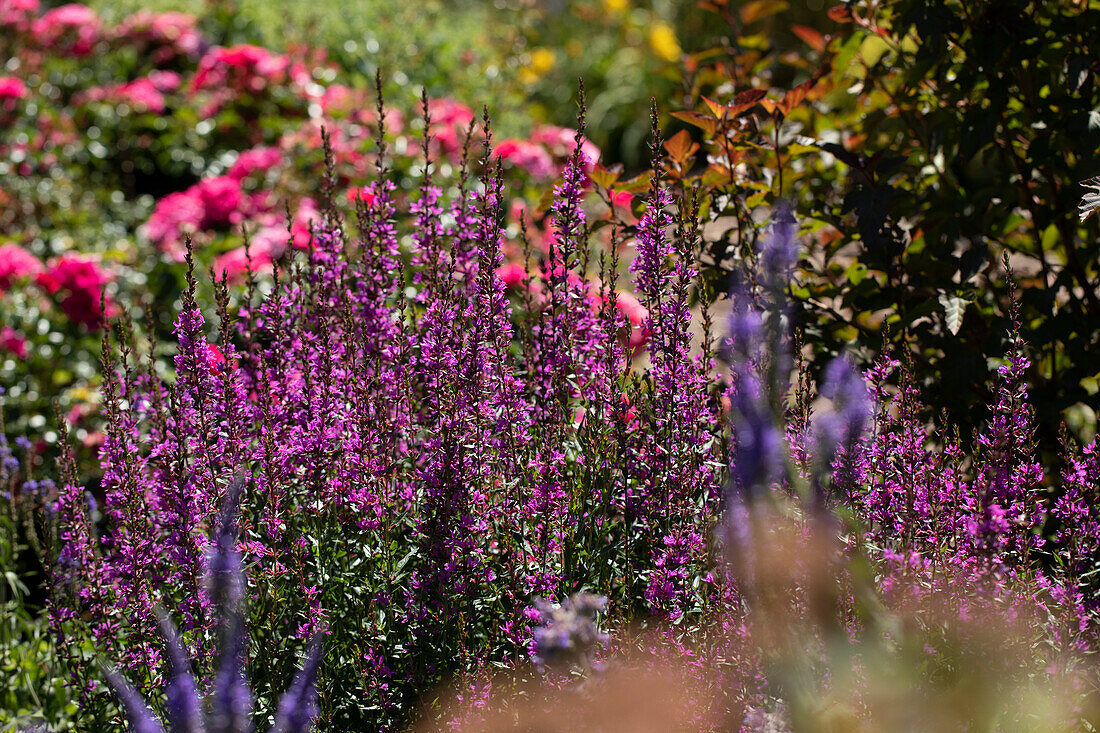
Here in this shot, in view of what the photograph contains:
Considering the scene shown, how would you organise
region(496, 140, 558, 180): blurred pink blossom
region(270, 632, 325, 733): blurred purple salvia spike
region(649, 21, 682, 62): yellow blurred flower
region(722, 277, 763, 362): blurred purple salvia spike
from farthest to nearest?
region(649, 21, 682, 62): yellow blurred flower, region(496, 140, 558, 180): blurred pink blossom, region(722, 277, 763, 362): blurred purple salvia spike, region(270, 632, 325, 733): blurred purple salvia spike

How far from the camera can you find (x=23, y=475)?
394cm

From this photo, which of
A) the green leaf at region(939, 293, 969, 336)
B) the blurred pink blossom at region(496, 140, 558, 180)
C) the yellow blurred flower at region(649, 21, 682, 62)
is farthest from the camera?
the yellow blurred flower at region(649, 21, 682, 62)

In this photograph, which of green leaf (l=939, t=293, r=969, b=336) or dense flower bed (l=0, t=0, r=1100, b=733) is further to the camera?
green leaf (l=939, t=293, r=969, b=336)

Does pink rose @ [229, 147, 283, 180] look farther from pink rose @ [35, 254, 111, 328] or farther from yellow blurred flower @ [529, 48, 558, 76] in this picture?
yellow blurred flower @ [529, 48, 558, 76]

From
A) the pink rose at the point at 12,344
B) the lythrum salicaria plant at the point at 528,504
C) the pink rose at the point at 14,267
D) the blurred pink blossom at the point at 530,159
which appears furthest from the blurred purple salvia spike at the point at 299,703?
the pink rose at the point at 14,267

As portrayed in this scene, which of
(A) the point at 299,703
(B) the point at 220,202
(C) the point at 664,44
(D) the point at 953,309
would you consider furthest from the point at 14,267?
(C) the point at 664,44

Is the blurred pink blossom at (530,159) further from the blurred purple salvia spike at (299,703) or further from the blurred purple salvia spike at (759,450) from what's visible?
the blurred purple salvia spike at (299,703)

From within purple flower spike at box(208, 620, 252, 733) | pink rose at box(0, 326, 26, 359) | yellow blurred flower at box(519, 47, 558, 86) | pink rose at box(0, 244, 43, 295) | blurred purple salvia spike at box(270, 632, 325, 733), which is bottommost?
purple flower spike at box(208, 620, 252, 733)

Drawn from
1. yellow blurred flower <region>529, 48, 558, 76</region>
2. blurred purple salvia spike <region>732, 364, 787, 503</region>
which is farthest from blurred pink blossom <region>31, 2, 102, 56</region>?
blurred purple salvia spike <region>732, 364, 787, 503</region>

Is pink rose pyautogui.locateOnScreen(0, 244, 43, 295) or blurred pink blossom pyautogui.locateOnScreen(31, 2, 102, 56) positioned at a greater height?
blurred pink blossom pyautogui.locateOnScreen(31, 2, 102, 56)

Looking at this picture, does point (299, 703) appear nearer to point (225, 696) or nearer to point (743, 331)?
point (225, 696)

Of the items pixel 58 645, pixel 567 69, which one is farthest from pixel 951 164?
pixel 567 69

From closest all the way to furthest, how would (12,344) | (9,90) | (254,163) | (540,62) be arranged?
1. (12,344)
2. (254,163)
3. (9,90)
4. (540,62)

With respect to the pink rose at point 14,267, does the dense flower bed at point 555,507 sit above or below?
below
